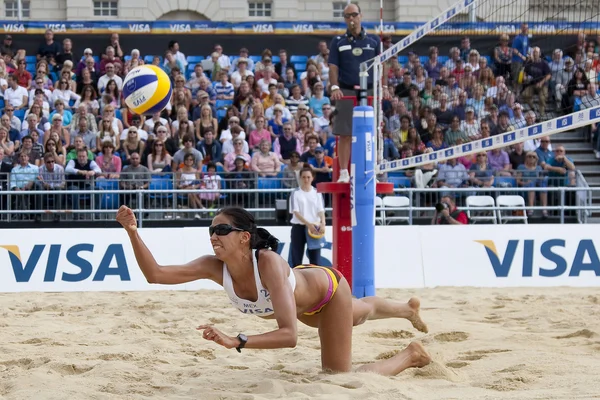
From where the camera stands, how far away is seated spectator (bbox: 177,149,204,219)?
11.7 m

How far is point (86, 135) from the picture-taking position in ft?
41.9

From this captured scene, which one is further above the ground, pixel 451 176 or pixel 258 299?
pixel 451 176

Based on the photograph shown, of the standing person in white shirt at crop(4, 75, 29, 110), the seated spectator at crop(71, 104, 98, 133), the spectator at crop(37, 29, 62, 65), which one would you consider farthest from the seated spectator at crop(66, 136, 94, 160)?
the spectator at crop(37, 29, 62, 65)

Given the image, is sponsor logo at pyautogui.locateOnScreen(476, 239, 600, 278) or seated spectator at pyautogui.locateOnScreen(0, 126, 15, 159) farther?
seated spectator at pyautogui.locateOnScreen(0, 126, 15, 159)

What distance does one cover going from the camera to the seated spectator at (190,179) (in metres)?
11.7

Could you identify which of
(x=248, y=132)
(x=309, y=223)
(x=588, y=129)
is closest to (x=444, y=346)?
(x=309, y=223)

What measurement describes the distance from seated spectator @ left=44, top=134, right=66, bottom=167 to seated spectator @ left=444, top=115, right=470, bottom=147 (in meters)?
5.33

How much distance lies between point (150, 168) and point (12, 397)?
812 cm

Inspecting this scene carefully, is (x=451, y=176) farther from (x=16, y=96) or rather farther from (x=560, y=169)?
(x=16, y=96)

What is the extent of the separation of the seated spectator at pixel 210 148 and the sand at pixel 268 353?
441cm

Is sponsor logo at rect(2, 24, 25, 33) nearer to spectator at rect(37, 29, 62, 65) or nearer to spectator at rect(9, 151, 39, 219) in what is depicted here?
spectator at rect(37, 29, 62, 65)

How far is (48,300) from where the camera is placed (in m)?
8.42

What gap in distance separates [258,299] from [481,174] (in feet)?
28.2

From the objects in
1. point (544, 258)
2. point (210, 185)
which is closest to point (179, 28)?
point (210, 185)
